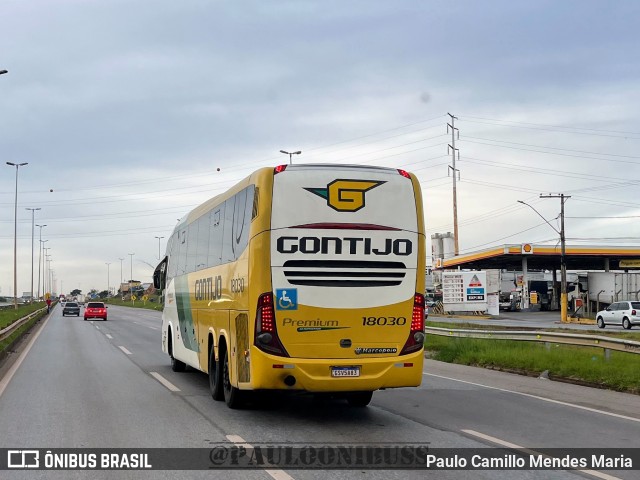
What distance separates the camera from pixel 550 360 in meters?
17.8

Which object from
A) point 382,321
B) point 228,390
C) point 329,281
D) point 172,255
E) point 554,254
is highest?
point 554,254

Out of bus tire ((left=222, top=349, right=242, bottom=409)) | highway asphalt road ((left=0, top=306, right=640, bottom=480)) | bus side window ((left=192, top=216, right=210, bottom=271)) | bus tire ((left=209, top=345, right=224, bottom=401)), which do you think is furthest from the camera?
bus side window ((left=192, top=216, right=210, bottom=271))

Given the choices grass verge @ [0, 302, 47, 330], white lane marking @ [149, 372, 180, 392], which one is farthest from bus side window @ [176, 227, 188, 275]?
grass verge @ [0, 302, 47, 330]

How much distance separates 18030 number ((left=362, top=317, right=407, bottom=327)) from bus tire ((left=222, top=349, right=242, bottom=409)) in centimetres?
251

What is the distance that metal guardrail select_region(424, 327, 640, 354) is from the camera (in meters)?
16.5

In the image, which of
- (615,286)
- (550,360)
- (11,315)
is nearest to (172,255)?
(550,360)

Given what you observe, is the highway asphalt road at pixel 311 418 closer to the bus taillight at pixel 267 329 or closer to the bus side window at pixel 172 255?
the bus taillight at pixel 267 329

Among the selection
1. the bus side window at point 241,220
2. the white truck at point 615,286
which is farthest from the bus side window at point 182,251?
the white truck at point 615,286

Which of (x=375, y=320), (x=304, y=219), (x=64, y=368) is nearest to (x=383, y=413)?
(x=375, y=320)

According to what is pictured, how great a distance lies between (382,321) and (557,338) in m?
11.5

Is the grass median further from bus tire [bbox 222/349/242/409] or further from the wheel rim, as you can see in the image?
the wheel rim

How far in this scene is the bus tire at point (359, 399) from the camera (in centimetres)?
1185

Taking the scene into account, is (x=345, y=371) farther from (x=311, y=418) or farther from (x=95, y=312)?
(x=95, y=312)

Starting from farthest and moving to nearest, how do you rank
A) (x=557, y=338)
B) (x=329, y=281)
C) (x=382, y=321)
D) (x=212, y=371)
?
(x=557, y=338) → (x=212, y=371) → (x=382, y=321) → (x=329, y=281)
